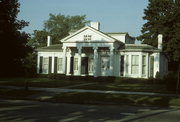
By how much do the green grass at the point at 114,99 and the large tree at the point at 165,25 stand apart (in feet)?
96.5

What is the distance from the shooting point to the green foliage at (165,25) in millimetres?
48031

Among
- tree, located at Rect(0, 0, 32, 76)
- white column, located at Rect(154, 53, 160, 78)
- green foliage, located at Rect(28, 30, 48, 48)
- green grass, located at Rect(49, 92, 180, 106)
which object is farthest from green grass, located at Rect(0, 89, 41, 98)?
green foliage, located at Rect(28, 30, 48, 48)

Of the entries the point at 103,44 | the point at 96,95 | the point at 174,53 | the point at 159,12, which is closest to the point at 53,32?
the point at 159,12

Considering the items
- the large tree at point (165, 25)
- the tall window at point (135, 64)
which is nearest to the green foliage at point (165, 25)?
the large tree at point (165, 25)

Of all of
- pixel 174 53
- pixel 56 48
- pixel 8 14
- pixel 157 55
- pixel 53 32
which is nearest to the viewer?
pixel 8 14

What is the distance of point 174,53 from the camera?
47781 mm

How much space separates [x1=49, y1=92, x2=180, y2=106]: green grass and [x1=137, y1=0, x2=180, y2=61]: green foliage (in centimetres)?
2973

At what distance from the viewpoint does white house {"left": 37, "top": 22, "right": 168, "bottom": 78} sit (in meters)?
35.9

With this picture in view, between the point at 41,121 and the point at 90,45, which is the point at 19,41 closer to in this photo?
the point at 41,121

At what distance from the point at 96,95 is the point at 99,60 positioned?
18.1 meters

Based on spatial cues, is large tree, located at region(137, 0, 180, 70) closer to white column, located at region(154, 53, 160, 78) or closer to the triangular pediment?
white column, located at region(154, 53, 160, 78)

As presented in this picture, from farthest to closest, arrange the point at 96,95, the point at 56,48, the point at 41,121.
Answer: the point at 56,48 → the point at 96,95 → the point at 41,121

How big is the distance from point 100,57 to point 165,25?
17.8 meters

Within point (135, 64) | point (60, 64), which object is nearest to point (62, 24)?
point (60, 64)
